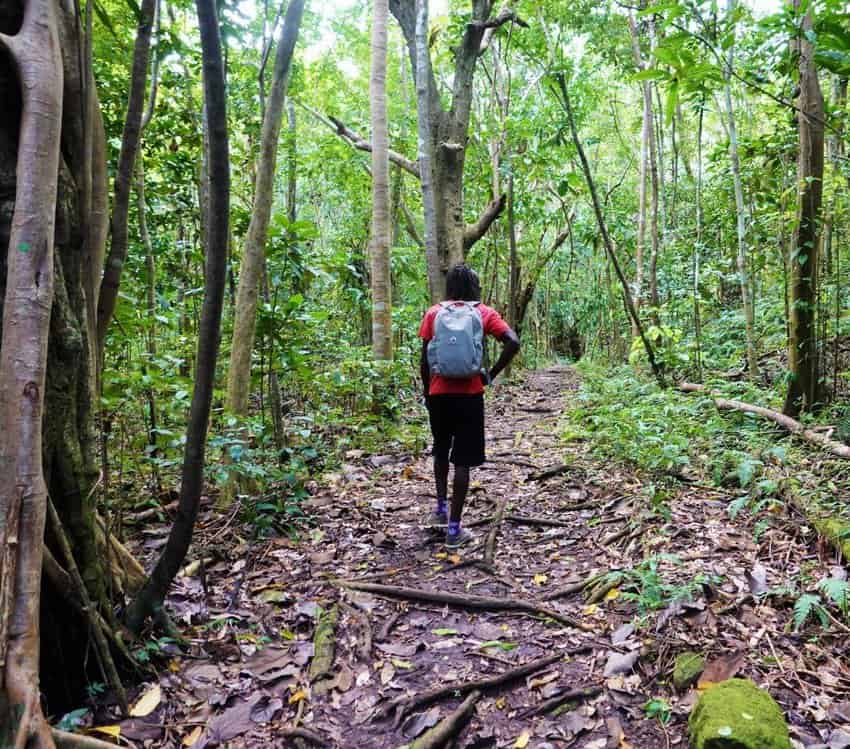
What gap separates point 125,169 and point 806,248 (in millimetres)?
5539

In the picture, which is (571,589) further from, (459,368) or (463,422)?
(459,368)

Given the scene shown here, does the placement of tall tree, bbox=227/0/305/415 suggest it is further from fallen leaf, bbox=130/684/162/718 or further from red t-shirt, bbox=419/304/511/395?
fallen leaf, bbox=130/684/162/718

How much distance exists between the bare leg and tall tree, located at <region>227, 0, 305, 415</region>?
1.92 m

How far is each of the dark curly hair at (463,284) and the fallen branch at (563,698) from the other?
2.66 m

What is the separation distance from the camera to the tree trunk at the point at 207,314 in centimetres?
257

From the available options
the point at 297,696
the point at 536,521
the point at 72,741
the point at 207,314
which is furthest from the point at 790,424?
the point at 72,741

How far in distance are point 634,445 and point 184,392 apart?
14.0 ft

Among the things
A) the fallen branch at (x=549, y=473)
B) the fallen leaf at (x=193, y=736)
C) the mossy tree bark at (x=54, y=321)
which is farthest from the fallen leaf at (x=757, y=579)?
the mossy tree bark at (x=54, y=321)

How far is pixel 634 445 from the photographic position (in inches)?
239

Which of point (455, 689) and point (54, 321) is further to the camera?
point (455, 689)

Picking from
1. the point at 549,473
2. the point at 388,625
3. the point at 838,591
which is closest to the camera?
the point at 838,591

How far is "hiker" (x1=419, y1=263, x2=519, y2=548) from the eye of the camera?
4246mm

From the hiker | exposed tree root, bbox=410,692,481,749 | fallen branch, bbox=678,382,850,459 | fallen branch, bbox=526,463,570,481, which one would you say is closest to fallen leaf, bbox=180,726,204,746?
exposed tree root, bbox=410,692,481,749

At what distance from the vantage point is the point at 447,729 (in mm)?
2510
